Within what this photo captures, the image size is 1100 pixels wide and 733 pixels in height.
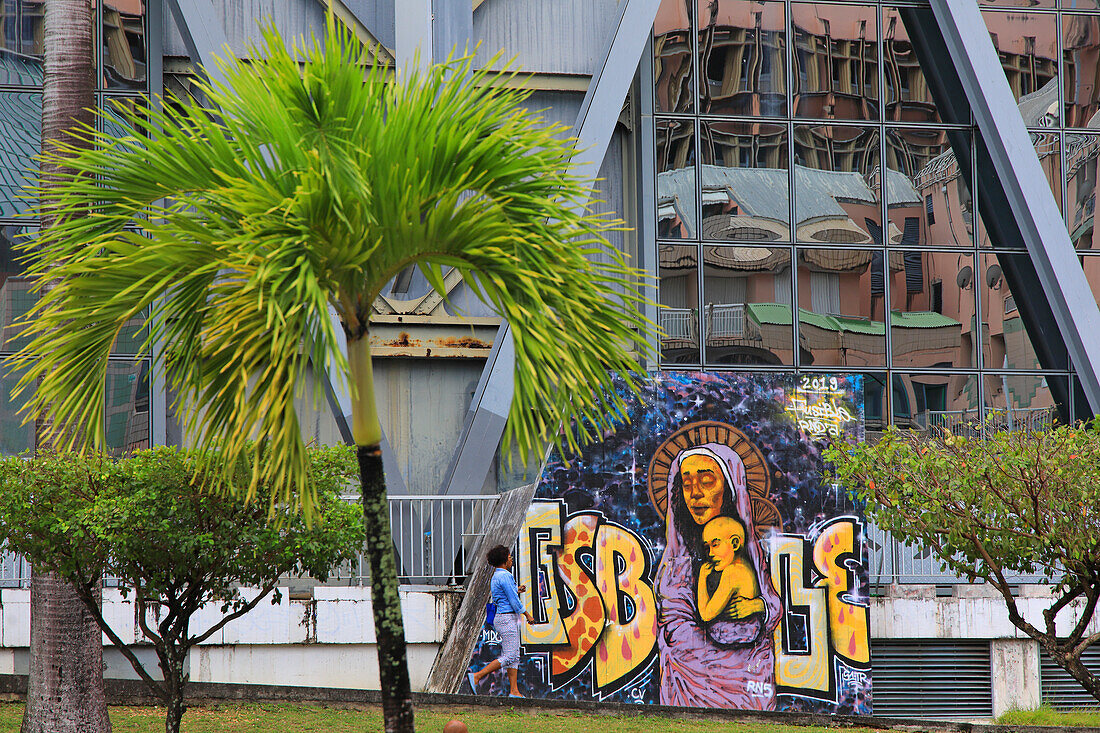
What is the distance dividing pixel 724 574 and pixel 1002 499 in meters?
3.62

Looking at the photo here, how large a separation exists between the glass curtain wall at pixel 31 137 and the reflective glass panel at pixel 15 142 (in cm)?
2

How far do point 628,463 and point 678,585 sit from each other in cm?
147

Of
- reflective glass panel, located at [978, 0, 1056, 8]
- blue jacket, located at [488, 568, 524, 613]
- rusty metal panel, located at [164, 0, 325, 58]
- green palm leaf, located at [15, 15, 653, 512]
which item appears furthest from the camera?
reflective glass panel, located at [978, 0, 1056, 8]

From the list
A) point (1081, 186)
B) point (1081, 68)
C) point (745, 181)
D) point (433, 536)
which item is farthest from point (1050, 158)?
point (433, 536)

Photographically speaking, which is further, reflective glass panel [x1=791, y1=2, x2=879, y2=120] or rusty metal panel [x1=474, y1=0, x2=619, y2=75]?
reflective glass panel [x1=791, y1=2, x2=879, y2=120]

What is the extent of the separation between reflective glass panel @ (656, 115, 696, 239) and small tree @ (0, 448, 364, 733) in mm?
11736

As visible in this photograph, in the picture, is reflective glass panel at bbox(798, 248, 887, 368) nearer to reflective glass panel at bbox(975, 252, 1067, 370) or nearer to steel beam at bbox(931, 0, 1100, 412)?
reflective glass panel at bbox(975, 252, 1067, 370)

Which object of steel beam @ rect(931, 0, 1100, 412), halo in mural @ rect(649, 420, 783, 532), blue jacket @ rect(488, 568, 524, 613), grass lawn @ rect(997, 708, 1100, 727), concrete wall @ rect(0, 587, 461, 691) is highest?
steel beam @ rect(931, 0, 1100, 412)

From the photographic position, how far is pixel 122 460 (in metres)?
7.93

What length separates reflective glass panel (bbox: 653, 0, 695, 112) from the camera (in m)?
18.9

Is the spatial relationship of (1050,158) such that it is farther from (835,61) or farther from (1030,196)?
(835,61)

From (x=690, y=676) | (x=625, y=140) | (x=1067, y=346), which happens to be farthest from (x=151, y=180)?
(x=1067, y=346)

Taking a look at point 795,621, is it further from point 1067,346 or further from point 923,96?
point 923,96

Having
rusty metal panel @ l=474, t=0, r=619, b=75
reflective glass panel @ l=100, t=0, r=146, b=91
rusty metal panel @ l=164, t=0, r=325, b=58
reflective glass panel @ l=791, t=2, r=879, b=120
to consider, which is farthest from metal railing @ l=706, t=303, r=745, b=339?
reflective glass panel @ l=100, t=0, r=146, b=91
